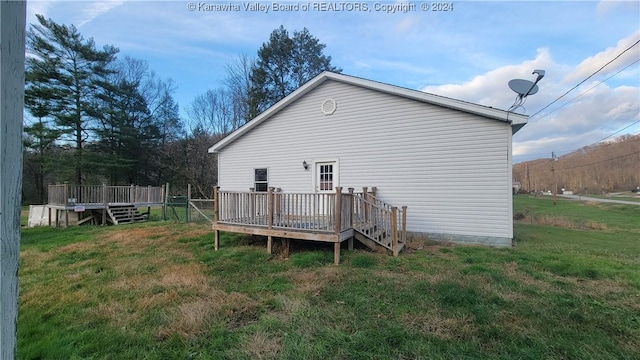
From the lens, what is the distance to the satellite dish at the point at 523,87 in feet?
25.6

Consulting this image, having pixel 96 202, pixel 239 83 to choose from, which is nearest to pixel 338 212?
pixel 96 202

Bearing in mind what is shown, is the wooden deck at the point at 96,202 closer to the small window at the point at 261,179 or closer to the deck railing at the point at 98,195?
the deck railing at the point at 98,195

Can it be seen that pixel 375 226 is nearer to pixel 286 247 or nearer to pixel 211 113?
pixel 286 247

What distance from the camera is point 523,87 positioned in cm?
788

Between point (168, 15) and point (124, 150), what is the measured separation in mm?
20194

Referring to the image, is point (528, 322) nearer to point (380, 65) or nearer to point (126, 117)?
point (380, 65)

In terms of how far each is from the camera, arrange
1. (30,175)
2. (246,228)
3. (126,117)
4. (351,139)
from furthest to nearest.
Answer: (30,175), (126,117), (351,139), (246,228)

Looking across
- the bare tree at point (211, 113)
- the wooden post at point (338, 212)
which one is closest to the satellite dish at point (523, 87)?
the wooden post at point (338, 212)

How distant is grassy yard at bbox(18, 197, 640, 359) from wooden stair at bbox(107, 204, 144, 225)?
24.5ft

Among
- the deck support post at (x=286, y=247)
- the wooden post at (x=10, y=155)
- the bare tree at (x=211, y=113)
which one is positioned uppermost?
the bare tree at (x=211, y=113)

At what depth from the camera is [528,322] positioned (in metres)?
3.42

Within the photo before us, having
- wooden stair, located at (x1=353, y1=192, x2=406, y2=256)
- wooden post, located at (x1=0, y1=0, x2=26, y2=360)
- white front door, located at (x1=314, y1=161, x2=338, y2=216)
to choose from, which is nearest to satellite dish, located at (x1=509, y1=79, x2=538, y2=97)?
wooden stair, located at (x1=353, y1=192, x2=406, y2=256)

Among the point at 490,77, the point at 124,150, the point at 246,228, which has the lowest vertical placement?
the point at 246,228

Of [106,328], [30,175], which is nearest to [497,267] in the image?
[106,328]
